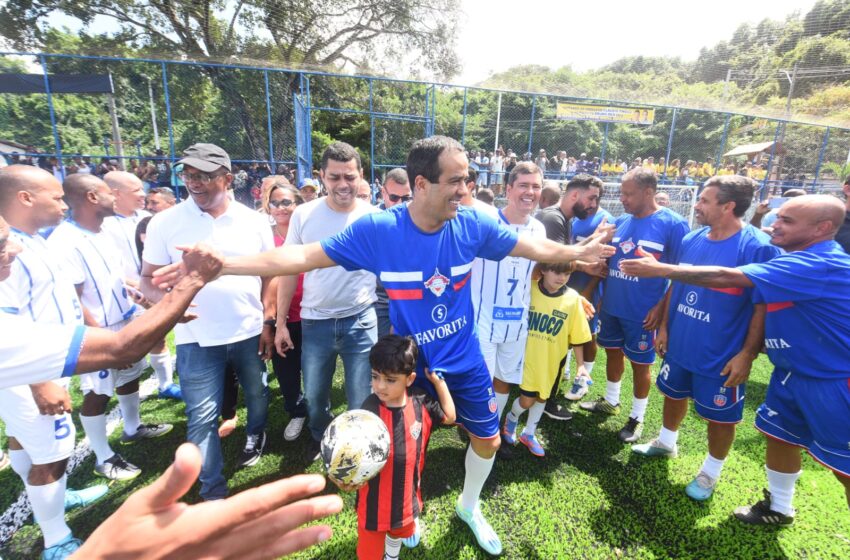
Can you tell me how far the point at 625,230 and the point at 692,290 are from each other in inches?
41.6

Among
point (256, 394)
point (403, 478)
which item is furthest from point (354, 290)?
point (403, 478)

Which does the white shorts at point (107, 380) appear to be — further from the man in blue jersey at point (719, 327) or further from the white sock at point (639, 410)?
the white sock at point (639, 410)

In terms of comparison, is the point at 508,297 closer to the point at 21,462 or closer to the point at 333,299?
the point at 333,299

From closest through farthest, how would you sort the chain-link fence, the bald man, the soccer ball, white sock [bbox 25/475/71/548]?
1. the soccer ball
2. white sock [bbox 25/475/71/548]
3. the bald man
4. the chain-link fence

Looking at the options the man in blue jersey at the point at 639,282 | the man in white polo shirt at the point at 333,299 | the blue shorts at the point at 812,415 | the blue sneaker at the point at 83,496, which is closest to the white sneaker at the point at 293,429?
the man in white polo shirt at the point at 333,299

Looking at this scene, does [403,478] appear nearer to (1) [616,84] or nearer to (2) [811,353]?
(2) [811,353]

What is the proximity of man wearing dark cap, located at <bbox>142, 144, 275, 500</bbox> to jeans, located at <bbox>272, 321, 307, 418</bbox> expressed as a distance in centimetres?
80

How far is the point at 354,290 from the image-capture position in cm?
301

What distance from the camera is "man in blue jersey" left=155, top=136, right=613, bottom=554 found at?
2.07m

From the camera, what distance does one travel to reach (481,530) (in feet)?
8.37

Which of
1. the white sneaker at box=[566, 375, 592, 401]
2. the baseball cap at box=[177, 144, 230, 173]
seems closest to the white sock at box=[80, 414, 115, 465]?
the baseball cap at box=[177, 144, 230, 173]

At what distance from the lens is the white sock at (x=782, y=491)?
8.95 ft

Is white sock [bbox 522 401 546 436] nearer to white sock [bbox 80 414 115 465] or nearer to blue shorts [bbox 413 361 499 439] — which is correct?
blue shorts [bbox 413 361 499 439]

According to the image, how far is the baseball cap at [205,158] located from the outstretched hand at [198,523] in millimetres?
2213
